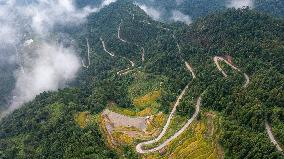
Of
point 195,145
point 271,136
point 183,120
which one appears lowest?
point 271,136

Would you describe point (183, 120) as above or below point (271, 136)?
above

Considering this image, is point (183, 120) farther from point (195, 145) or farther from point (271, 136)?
point (271, 136)

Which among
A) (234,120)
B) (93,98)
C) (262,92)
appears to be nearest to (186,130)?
(234,120)

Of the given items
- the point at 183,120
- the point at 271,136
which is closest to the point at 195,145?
the point at 183,120

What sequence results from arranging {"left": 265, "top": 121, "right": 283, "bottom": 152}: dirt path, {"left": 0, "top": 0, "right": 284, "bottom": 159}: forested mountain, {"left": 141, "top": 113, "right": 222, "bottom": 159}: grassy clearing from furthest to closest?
1. {"left": 0, "top": 0, "right": 284, "bottom": 159}: forested mountain
2. {"left": 141, "top": 113, "right": 222, "bottom": 159}: grassy clearing
3. {"left": 265, "top": 121, "right": 283, "bottom": 152}: dirt path

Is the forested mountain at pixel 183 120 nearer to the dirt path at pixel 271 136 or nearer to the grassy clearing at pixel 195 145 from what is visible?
the grassy clearing at pixel 195 145

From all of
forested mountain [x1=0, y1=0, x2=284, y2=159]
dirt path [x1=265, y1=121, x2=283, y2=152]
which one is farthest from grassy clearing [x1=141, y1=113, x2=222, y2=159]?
dirt path [x1=265, y1=121, x2=283, y2=152]

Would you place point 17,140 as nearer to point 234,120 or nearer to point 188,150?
point 188,150

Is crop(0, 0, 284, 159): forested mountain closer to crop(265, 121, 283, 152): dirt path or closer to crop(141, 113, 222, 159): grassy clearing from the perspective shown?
crop(141, 113, 222, 159): grassy clearing

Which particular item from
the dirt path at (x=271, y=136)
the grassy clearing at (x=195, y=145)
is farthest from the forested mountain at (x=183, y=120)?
the dirt path at (x=271, y=136)

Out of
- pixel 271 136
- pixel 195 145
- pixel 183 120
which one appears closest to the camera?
pixel 271 136

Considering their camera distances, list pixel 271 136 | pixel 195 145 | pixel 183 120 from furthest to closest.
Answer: pixel 183 120 < pixel 195 145 < pixel 271 136

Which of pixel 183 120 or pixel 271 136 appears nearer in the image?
pixel 271 136
